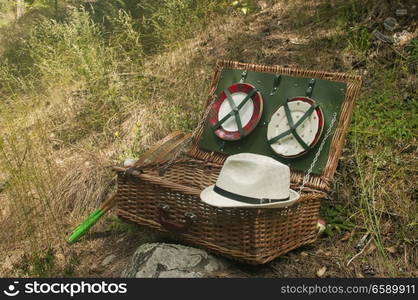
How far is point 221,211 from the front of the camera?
2.89 m

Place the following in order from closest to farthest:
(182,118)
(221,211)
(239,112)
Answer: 1. (221,211)
2. (239,112)
3. (182,118)

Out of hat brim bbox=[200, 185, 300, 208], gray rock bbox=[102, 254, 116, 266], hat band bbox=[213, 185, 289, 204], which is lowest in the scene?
gray rock bbox=[102, 254, 116, 266]

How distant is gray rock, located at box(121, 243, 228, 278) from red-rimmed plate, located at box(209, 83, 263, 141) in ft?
3.49

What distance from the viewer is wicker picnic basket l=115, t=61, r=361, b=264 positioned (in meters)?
2.86

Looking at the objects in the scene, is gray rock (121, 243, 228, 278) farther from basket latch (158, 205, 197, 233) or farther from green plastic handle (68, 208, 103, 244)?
green plastic handle (68, 208, 103, 244)

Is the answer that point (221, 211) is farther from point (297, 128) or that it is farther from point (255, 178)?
point (297, 128)

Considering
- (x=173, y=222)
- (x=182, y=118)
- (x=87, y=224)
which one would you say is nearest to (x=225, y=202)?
(x=173, y=222)

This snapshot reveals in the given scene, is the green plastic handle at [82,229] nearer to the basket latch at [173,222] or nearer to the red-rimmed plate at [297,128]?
the basket latch at [173,222]

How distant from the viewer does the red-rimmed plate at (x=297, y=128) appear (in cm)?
351

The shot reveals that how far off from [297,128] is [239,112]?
0.50 metres

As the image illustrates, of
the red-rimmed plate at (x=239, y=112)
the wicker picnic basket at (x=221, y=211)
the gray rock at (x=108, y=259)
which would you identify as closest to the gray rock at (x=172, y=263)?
the wicker picnic basket at (x=221, y=211)

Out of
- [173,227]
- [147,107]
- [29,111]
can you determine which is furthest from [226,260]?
[29,111]

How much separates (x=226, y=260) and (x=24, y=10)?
8106 mm

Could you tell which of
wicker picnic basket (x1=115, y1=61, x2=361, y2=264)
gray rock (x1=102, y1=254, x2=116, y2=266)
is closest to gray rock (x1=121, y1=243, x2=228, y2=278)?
wicker picnic basket (x1=115, y1=61, x2=361, y2=264)
